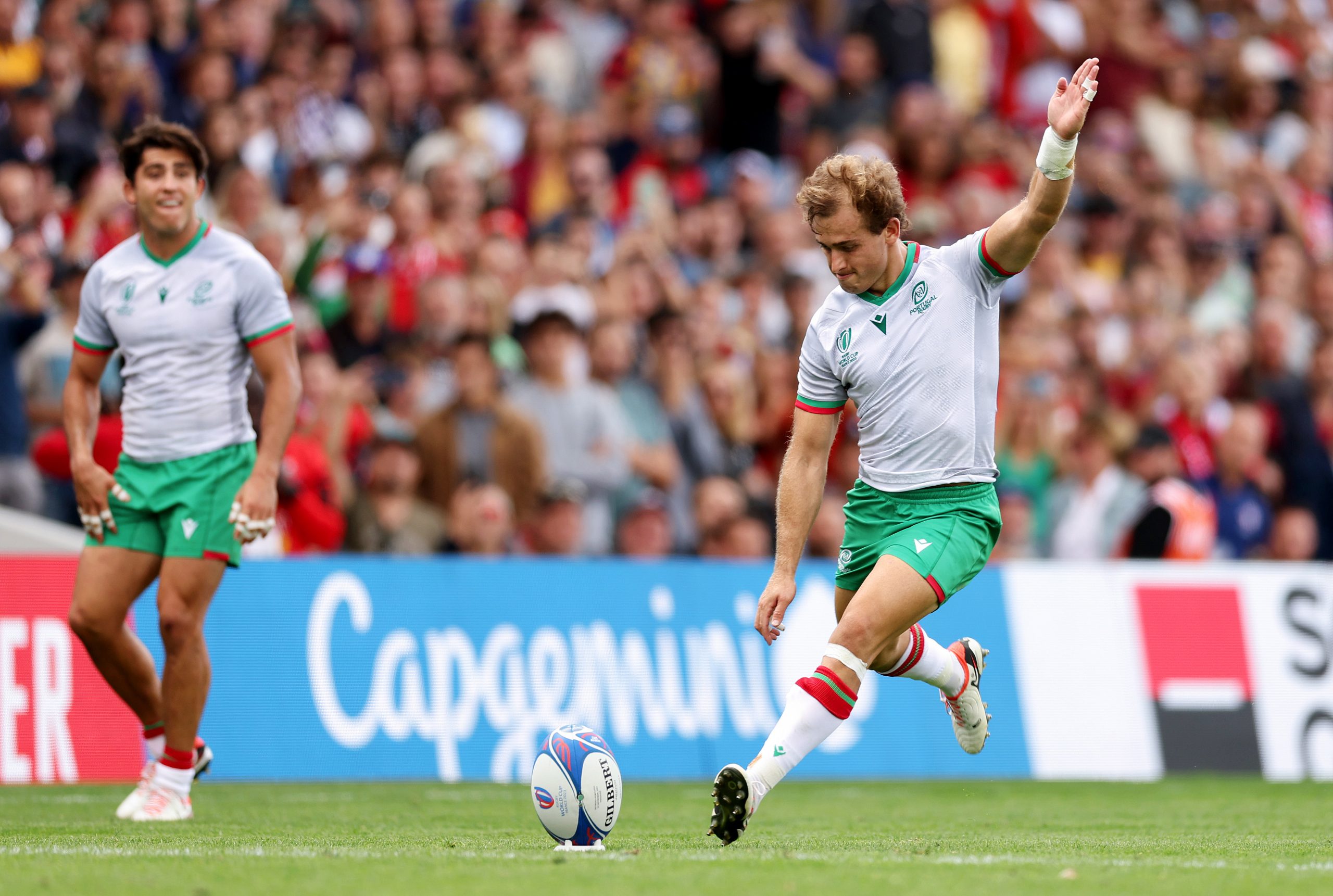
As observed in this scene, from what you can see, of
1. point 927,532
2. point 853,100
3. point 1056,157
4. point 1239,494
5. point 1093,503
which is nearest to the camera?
point 1056,157

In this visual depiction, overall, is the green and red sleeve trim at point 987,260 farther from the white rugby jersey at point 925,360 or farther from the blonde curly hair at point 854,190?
the blonde curly hair at point 854,190

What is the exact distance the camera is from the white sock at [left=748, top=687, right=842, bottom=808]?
667 cm

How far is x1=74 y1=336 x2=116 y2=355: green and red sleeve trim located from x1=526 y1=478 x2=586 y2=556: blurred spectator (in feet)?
15.5

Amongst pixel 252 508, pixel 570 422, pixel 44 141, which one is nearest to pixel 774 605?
pixel 252 508

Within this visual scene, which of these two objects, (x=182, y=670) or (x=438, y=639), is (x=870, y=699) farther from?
(x=182, y=670)

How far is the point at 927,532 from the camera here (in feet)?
23.5

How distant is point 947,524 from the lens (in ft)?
23.7

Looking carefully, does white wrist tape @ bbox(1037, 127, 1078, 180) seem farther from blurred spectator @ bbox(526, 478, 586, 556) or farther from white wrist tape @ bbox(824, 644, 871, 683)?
blurred spectator @ bbox(526, 478, 586, 556)

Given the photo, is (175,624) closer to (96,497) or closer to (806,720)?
(96,497)

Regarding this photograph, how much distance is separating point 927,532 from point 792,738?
0.98 metres

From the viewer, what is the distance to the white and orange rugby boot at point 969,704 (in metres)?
8.02

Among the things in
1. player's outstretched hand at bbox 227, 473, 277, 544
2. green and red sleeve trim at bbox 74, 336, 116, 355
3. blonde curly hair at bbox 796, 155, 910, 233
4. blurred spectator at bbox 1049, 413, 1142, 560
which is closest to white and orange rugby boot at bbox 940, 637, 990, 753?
blonde curly hair at bbox 796, 155, 910, 233

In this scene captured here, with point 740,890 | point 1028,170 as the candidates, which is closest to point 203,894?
point 740,890

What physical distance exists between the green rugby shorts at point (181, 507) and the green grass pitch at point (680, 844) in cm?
119
